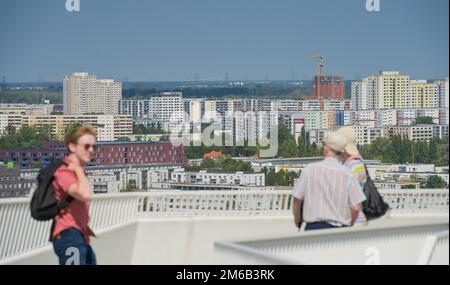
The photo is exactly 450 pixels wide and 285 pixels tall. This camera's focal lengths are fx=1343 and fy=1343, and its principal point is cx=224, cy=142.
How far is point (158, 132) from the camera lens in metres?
126

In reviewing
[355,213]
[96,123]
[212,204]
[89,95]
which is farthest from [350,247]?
[89,95]

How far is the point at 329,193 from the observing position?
5449 mm

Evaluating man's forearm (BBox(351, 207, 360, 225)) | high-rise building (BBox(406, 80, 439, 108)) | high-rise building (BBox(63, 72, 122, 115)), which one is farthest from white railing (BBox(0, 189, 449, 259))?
high-rise building (BBox(406, 80, 439, 108))

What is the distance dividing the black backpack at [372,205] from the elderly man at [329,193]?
21.4 inches

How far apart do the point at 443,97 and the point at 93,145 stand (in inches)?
5406

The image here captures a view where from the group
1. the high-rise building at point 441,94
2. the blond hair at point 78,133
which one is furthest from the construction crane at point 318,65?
the blond hair at point 78,133

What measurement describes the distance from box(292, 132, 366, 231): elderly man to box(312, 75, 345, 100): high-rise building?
470 ft

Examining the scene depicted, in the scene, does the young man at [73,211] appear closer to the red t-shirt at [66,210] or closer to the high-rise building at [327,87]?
the red t-shirt at [66,210]

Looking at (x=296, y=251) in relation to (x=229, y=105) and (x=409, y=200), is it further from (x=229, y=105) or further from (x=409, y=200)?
(x=229, y=105)

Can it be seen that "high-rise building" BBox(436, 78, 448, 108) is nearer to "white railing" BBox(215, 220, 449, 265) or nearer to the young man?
"white railing" BBox(215, 220, 449, 265)

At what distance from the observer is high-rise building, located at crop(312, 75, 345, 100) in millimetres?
149500

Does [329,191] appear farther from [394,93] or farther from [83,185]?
[394,93]

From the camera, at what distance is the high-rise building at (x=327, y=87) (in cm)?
14950
